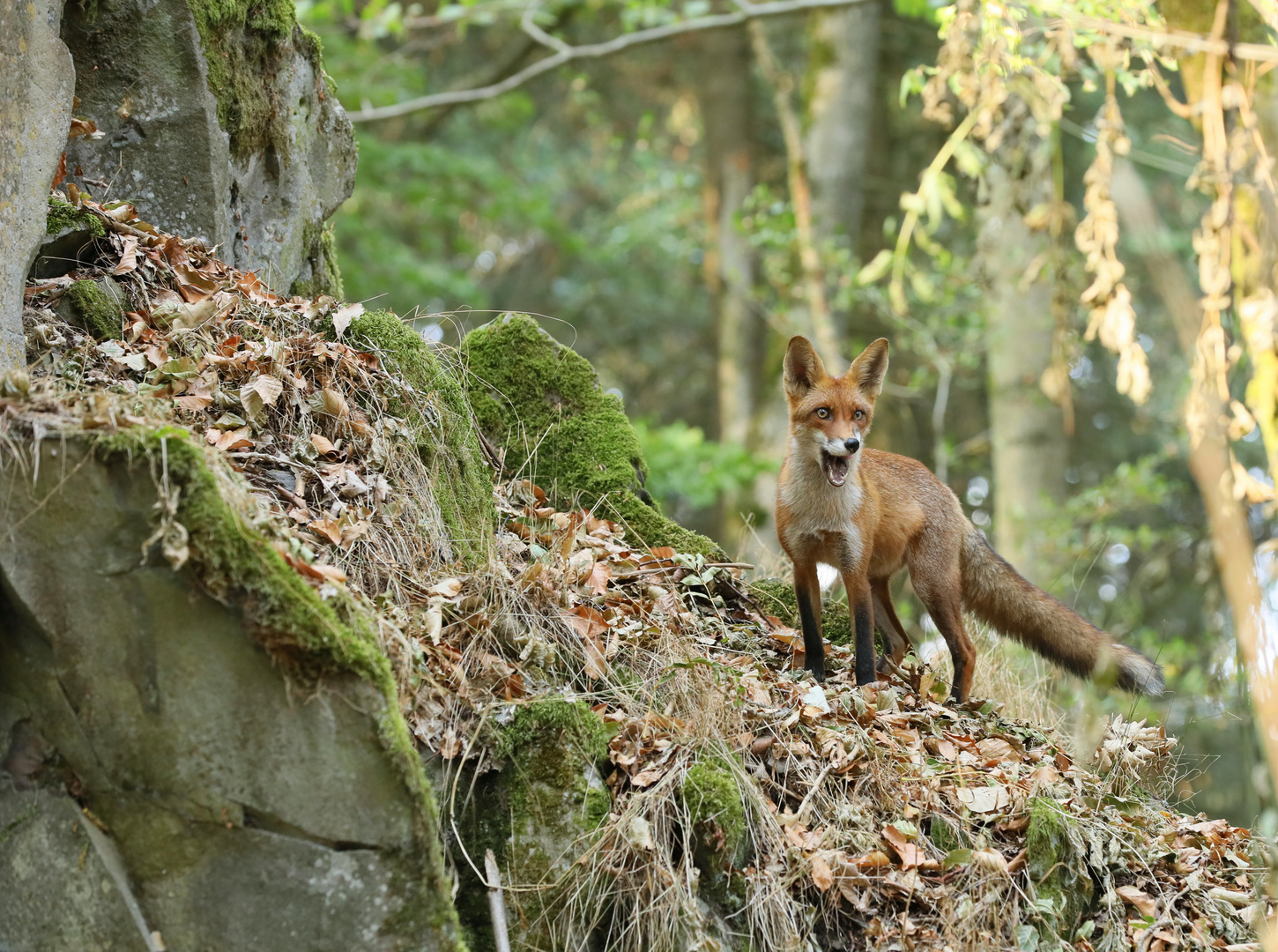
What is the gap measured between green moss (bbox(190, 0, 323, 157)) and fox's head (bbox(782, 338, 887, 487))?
10.6 feet

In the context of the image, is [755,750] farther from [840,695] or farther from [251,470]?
[251,470]

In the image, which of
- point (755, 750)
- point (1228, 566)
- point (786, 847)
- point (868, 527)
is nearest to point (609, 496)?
point (868, 527)

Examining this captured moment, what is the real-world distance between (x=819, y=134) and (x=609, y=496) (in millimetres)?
10464

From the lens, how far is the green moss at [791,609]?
6.18 meters

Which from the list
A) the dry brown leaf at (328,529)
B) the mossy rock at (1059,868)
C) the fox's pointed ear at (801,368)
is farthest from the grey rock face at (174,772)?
the fox's pointed ear at (801,368)

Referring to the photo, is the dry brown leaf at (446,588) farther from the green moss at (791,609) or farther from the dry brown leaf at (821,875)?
the green moss at (791,609)

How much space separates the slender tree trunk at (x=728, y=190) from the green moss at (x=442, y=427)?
40.8ft

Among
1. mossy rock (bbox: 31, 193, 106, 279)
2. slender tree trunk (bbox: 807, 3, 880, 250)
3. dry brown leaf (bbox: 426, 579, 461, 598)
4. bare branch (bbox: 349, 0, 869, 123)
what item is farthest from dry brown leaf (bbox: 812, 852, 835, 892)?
slender tree trunk (bbox: 807, 3, 880, 250)

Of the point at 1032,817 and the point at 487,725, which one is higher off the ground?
the point at 487,725

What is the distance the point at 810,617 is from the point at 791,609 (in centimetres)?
76

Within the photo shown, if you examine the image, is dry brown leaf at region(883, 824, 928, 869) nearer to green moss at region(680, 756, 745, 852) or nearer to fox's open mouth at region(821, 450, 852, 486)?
green moss at region(680, 756, 745, 852)

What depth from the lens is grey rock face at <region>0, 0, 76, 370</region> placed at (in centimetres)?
389

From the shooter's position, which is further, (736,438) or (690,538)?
(736,438)

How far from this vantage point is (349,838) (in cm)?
323
